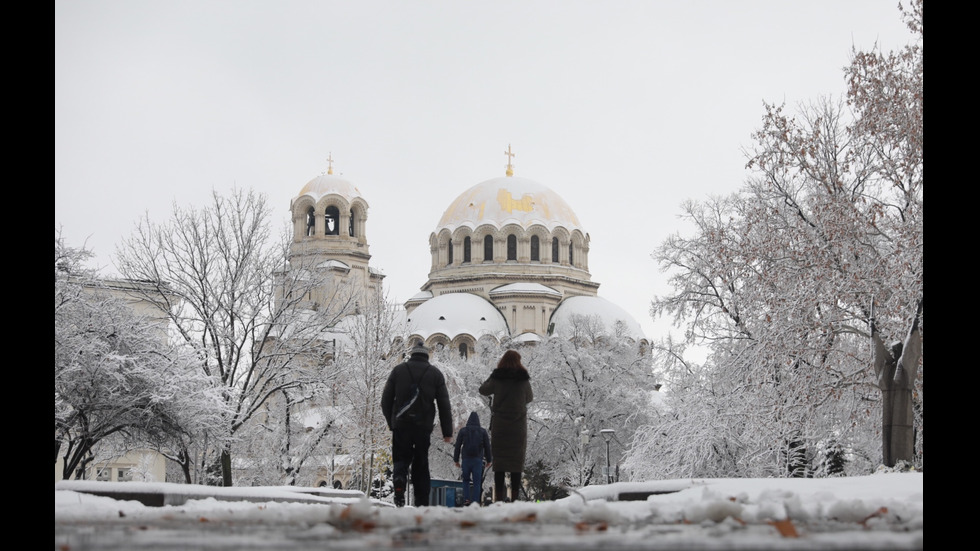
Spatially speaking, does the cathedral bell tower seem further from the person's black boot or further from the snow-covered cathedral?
the person's black boot

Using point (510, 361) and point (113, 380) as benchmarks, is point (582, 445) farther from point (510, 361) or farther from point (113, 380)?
point (510, 361)

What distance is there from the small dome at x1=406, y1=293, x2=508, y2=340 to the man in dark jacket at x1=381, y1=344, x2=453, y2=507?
159 feet

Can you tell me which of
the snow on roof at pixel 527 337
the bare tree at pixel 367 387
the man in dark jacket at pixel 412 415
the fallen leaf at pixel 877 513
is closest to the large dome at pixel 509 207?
the snow on roof at pixel 527 337

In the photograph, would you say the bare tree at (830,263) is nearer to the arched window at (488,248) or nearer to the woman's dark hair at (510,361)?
the woman's dark hair at (510,361)

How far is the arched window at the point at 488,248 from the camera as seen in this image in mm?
68000

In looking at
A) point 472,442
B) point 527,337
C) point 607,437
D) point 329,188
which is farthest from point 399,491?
point 329,188

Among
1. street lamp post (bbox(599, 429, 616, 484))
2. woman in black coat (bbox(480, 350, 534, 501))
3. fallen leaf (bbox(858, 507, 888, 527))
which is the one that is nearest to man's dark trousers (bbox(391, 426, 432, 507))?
woman in black coat (bbox(480, 350, 534, 501))

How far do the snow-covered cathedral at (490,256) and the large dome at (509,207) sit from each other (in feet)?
0.20

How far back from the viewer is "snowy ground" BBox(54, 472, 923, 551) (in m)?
4.27

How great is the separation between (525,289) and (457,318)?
4924mm

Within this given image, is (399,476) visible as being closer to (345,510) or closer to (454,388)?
(345,510)

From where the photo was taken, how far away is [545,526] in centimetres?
546
